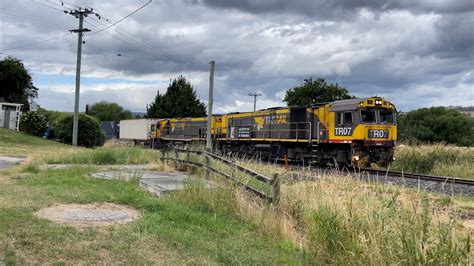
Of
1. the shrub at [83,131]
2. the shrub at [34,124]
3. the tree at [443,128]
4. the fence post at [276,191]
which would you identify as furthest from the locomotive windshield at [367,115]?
the tree at [443,128]

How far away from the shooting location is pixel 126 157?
2022 centimetres

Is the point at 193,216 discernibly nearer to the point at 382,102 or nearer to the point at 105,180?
the point at 105,180

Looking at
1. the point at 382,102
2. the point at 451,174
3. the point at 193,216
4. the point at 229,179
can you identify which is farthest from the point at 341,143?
the point at 193,216

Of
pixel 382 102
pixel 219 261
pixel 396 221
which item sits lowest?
pixel 219 261

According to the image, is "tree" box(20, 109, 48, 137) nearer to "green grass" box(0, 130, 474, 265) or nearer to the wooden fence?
the wooden fence

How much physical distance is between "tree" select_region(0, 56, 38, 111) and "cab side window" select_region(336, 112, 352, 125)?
52937mm

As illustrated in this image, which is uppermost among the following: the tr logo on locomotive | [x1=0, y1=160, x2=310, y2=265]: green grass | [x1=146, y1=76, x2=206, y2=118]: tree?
[x1=146, y1=76, x2=206, y2=118]: tree

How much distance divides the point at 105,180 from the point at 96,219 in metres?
4.94

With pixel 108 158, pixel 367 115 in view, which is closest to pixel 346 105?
pixel 367 115

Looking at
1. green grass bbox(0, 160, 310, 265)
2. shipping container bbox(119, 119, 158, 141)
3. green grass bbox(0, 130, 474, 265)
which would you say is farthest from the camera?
shipping container bbox(119, 119, 158, 141)

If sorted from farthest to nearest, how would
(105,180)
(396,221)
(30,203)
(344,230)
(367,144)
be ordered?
(367,144) < (105,180) < (30,203) < (344,230) < (396,221)

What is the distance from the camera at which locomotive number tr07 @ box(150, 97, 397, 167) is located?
22.0 metres

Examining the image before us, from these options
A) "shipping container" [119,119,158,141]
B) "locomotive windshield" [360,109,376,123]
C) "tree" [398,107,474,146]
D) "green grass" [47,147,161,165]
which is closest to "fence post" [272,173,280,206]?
"green grass" [47,147,161,165]

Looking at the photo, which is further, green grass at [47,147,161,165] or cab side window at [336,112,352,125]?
cab side window at [336,112,352,125]
